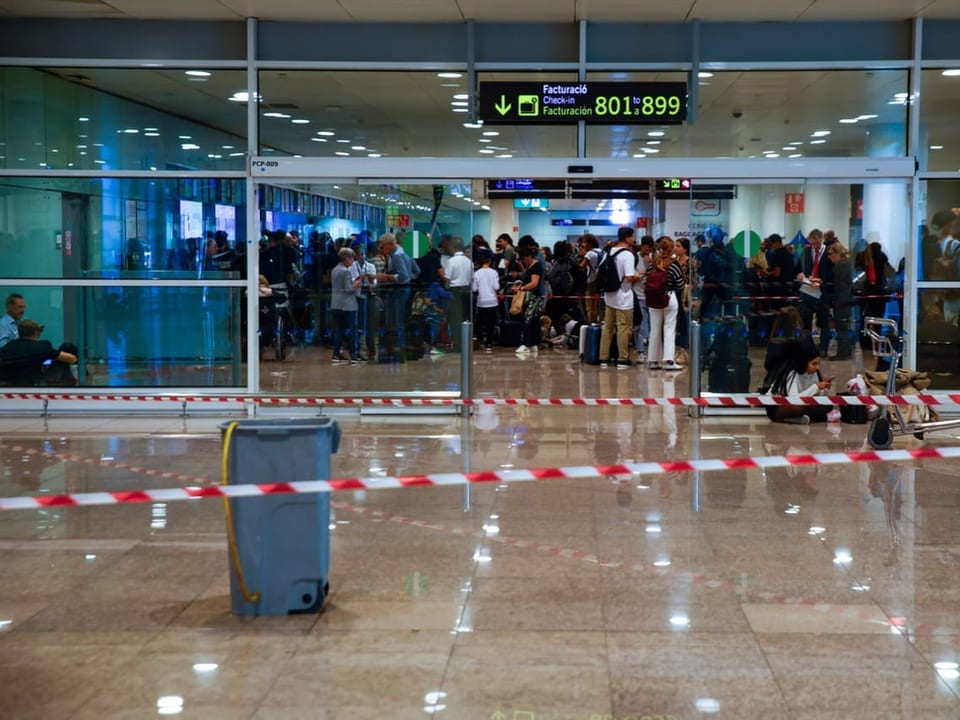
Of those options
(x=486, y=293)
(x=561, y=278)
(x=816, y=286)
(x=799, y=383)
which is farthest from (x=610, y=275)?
(x=799, y=383)

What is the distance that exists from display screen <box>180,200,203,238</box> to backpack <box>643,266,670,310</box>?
639 cm

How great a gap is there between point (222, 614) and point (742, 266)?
8.75 m

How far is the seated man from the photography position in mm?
13367

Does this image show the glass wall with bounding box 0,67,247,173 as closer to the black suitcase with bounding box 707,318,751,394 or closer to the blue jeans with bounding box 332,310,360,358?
the blue jeans with bounding box 332,310,360,358

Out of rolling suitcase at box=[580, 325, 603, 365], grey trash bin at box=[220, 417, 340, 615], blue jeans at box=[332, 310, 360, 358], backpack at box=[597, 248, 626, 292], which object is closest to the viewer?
grey trash bin at box=[220, 417, 340, 615]

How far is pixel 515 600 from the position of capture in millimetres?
5887

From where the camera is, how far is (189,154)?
13.2 meters

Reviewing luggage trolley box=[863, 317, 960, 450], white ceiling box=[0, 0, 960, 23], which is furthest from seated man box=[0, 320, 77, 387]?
luggage trolley box=[863, 317, 960, 450]

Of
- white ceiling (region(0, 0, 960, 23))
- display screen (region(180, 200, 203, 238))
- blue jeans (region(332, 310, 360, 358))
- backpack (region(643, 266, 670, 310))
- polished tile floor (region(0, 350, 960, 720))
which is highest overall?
white ceiling (region(0, 0, 960, 23))

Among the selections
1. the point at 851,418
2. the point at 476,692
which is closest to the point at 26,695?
the point at 476,692

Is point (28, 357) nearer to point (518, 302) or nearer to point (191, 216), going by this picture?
point (191, 216)

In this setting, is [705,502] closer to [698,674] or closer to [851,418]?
[698,674]

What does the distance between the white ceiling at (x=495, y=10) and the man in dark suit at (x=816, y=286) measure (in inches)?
90.4

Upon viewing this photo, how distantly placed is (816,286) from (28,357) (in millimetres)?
8442
